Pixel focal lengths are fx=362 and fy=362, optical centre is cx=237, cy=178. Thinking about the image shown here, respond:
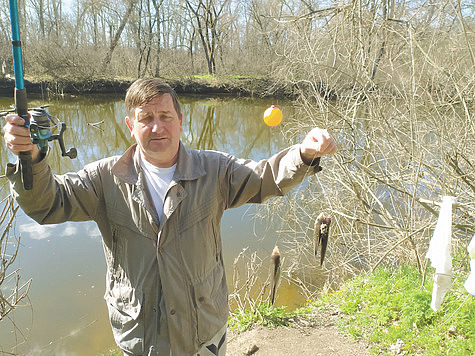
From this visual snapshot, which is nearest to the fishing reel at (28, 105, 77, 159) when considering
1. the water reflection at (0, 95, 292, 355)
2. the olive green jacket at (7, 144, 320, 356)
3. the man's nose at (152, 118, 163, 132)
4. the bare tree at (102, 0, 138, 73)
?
the olive green jacket at (7, 144, 320, 356)

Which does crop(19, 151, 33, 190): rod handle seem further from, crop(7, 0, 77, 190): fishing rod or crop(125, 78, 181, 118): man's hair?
crop(125, 78, 181, 118): man's hair

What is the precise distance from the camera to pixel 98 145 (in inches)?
466

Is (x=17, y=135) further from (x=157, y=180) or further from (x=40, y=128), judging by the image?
(x=157, y=180)

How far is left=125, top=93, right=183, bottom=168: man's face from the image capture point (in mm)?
1680

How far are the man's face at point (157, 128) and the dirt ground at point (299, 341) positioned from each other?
2.66 m

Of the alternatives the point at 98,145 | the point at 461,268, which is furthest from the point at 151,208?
the point at 98,145

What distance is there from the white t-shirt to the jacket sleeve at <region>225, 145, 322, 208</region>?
290mm

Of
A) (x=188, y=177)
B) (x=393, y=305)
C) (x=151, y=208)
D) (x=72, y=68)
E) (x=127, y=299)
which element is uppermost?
(x=72, y=68)

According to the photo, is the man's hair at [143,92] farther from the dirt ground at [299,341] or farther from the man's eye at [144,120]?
the dirt ground at [299,341]

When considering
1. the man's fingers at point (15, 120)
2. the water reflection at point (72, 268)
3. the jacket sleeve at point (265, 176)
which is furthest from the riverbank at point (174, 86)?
the man's fingers at point (15, 120)

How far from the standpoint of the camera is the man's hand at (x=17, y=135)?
4.53 ft

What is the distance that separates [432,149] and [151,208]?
452 cm

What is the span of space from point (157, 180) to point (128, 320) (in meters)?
0.66

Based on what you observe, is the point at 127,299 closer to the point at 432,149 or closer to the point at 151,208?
the point at 151,208
